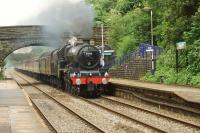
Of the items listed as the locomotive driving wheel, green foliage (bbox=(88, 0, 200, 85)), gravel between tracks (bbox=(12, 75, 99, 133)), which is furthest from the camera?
the locomotive driving wheel

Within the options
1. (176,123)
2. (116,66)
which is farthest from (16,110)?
(116,66)

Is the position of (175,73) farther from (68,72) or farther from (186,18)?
(68,72)

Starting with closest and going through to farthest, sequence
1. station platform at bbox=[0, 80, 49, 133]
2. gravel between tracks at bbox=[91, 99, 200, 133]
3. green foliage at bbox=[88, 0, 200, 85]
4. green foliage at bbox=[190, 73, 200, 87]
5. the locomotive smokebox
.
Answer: station platform at bbox=[0, 80, 49, 133], gravel between tracks at bbox=[91, 99, 200, 133], green foliage at bbox=[190, 73, 200, 87], green foliage at bbox=[88, 0, 200, 85], the locomotive smokebox

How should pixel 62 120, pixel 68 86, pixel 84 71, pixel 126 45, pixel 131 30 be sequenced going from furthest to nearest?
1. pixel 126 45
2. pixel 131 30
3. pixel 68 86
4. pixel 84 71
5. pixel 62 120

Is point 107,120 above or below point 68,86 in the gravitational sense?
below

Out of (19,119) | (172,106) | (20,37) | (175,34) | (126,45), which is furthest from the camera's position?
(20,37)

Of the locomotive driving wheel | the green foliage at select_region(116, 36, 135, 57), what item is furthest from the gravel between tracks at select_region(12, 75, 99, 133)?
the green foliage at select_region(116, 36, 135, 57)

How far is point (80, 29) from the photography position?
38219 millimetres

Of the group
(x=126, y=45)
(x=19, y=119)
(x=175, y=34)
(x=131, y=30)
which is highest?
(x=131, y=30)

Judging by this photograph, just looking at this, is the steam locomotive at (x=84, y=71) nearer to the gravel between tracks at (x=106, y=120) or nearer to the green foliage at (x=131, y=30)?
the gravel between tracks at (x=106, y=120)

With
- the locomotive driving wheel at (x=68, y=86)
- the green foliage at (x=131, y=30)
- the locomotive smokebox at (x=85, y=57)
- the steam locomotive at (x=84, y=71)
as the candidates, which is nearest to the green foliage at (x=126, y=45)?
the green foliage at (x=131, y=30)

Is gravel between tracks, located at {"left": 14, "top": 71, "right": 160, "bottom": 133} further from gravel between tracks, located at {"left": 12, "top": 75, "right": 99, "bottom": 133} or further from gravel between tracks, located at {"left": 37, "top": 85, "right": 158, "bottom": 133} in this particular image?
gravel between tracks, located at {"left": 12, "top": 75, "right": 99, "bottom": 133}

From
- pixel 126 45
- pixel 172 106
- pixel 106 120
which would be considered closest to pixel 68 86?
pixel 172 106

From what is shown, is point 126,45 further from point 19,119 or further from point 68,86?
point 19,119
